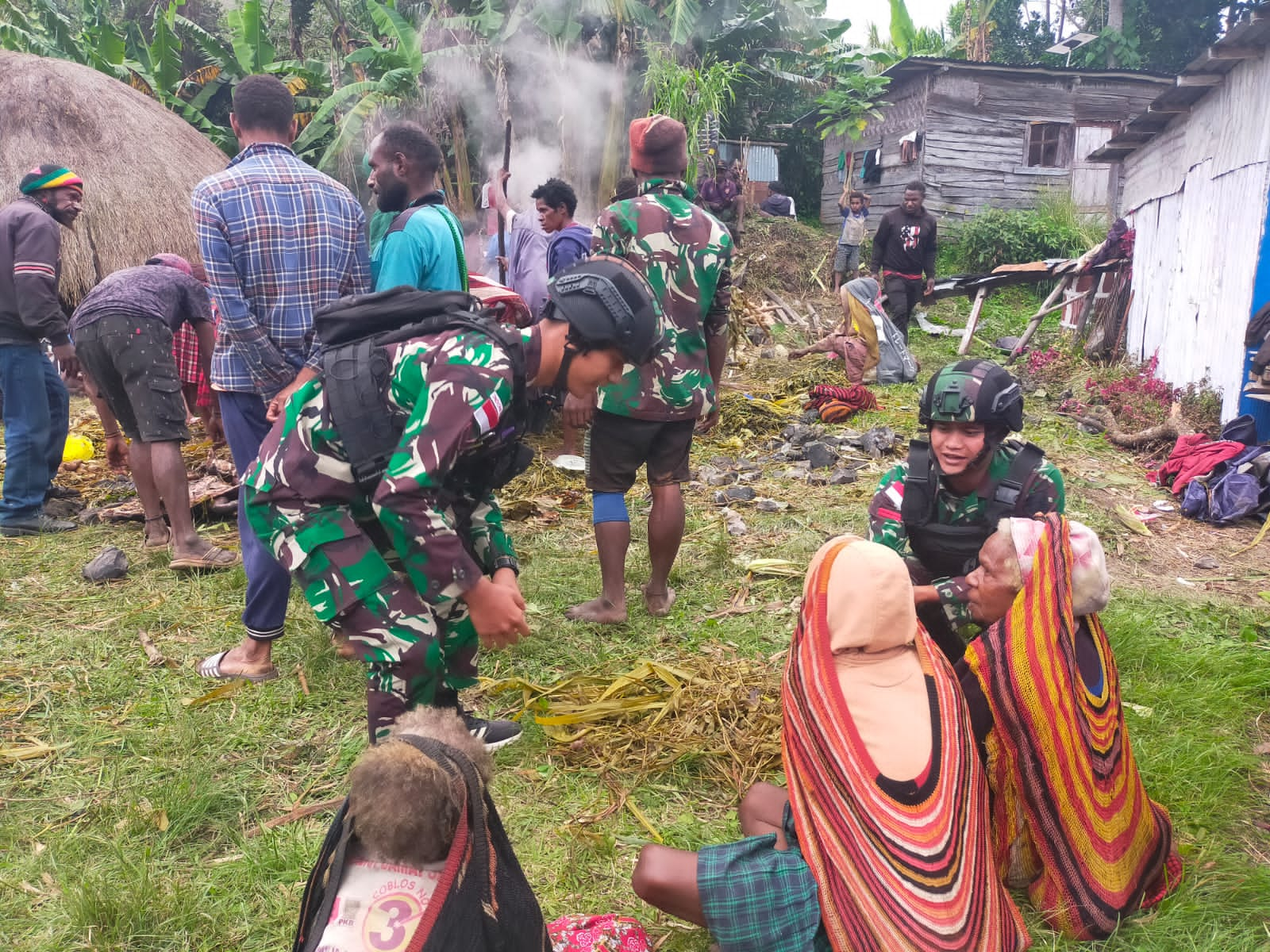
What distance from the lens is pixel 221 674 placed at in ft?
11.9

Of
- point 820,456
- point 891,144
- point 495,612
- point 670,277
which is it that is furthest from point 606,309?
point 891,144

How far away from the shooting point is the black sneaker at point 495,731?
3109 millimetres

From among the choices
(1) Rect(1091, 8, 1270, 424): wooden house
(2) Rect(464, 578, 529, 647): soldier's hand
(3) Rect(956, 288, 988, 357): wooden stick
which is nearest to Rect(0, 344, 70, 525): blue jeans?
(2) Rect(464, 578, 529, 647): soldier's hand

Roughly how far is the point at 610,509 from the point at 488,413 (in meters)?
1.96

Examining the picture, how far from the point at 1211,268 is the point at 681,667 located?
758 centimetres

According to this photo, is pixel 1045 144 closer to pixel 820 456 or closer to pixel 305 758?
pixel 820 456

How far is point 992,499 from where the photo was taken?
2.97m

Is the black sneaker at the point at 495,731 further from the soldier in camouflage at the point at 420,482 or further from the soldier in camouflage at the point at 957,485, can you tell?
the soldier in camouflage at the point at 957,485

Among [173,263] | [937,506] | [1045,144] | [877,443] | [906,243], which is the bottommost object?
[877,443]

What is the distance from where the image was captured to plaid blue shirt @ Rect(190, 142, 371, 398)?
3389 millimetres

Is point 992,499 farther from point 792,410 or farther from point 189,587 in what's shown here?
point 792,410

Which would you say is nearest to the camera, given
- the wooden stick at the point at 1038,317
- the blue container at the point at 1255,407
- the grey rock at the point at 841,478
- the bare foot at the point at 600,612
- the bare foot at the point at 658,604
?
the bare foot at the point at 600,612

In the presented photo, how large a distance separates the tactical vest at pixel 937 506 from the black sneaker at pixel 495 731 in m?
1.60

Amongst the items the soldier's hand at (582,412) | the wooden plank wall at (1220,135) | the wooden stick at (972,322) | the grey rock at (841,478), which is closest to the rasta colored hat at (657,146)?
the soldier's hand at (582,412)
